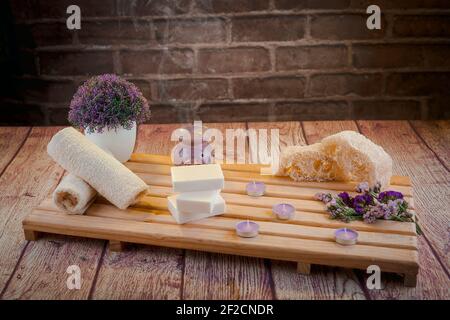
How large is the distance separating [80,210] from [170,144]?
89 centimetres

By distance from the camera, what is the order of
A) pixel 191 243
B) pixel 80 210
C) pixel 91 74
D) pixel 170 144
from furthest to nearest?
pixel 91 74 < pixel 170 144 < pixel 80 210 < pixel 191 243

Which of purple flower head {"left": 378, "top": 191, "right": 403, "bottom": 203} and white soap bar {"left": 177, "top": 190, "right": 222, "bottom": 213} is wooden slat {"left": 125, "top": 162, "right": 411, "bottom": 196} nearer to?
purple flower head {"left": 378, "top": 191, "right": 403, "bottom": 203}

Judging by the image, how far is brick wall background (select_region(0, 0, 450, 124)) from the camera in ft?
9.21

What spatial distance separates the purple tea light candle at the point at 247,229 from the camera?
5.73 ft

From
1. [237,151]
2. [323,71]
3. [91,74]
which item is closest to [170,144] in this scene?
[237,151]

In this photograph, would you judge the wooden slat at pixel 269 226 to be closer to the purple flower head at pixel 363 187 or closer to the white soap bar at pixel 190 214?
the white soap bar at pixel 190 214

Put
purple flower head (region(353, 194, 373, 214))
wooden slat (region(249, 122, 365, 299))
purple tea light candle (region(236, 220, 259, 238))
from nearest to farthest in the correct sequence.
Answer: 1. wooden slat (region(249, 122, 365, 299))
2. purple tea light candle (region(236, 220, 259, 238))
3. purple flower head (region(353, 194, 373, 214))

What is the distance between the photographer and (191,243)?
176 cm

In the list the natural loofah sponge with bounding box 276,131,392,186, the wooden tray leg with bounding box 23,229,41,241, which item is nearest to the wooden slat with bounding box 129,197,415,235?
the natural loofah sponge with bounding box 276,131,392,186

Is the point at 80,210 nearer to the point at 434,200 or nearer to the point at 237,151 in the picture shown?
the point at 237,151

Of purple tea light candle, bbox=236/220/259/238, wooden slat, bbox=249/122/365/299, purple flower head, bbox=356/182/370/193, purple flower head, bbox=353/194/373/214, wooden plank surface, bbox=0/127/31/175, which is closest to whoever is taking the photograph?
wooden slat, bbox=249/122/365/299

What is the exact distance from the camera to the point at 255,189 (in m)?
1.99

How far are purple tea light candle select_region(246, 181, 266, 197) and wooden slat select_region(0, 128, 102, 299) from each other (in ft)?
1.60

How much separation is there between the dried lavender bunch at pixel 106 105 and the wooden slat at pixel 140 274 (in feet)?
1.61
